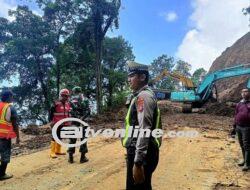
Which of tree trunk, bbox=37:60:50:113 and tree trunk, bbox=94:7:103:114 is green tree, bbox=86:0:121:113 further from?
tree trunk, bbox=37:60:50:113

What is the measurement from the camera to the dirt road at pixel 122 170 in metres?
7.20

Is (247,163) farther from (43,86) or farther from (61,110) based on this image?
(43,86)

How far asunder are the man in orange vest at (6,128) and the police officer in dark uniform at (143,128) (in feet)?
15.4

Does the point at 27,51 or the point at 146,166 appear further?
the point at 27,51

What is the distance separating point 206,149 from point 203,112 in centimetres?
1345

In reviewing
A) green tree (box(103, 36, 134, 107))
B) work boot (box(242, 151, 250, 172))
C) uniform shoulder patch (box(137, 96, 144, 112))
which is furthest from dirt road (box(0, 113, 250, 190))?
green tree (box(103, 36, 134, 107))

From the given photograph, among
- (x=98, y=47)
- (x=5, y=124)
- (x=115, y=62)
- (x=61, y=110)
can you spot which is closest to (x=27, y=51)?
(x=98, y=47)

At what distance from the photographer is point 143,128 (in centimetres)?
390

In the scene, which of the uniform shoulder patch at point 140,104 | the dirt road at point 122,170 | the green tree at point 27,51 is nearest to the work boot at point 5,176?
the dirt road at point 122,170

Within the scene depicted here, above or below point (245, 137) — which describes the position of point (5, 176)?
below

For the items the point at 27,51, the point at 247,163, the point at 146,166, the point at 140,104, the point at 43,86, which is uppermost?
the point at 27,51

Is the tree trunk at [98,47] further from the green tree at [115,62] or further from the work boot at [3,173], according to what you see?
the work boot at [3,173]

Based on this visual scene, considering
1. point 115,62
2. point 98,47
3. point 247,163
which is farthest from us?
point 115,62

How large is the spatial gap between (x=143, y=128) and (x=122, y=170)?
4.62 meters
